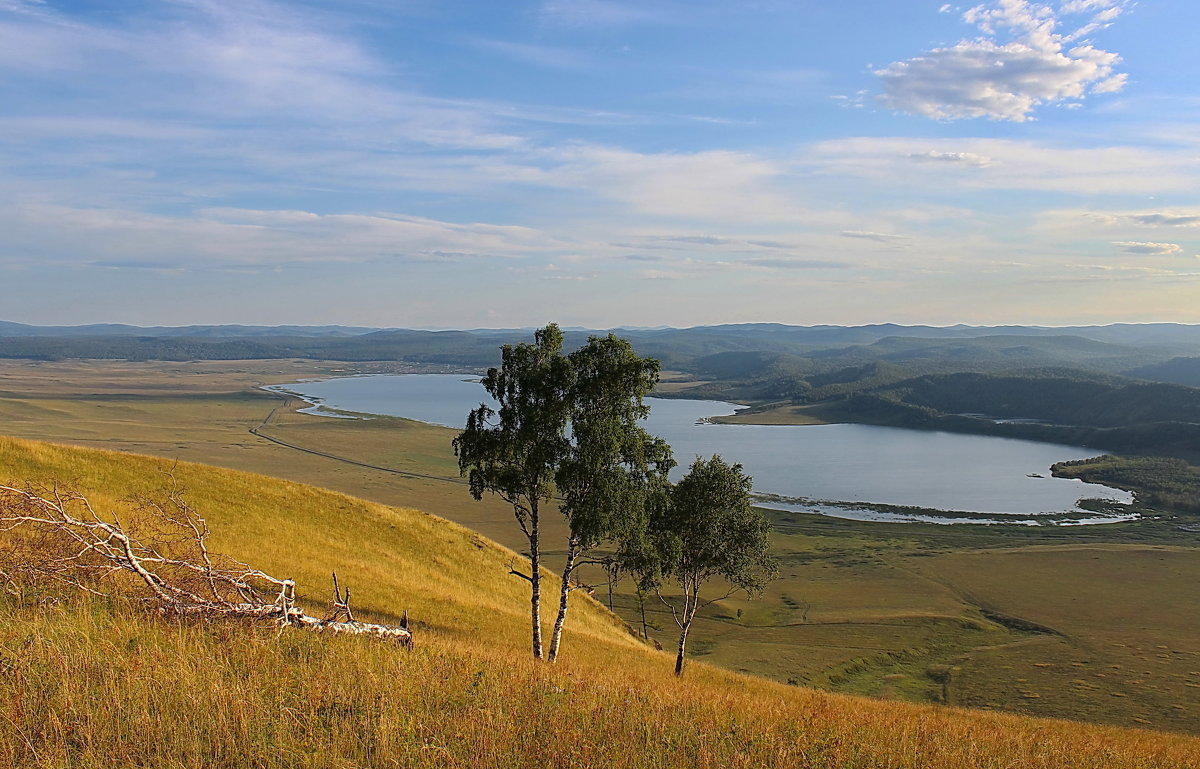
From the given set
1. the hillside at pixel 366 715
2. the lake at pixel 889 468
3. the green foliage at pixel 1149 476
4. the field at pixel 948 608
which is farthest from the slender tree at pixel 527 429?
→ the green foliage at pixel 1149 476

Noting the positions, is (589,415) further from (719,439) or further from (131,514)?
(719,439)

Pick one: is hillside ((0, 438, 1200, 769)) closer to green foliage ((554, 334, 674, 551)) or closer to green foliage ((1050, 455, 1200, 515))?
green foliage ((554, 334, 674, 551))

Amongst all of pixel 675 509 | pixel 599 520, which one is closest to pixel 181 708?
pixel 599 520

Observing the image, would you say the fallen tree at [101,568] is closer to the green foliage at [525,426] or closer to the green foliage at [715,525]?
the green foliage at [525,426]

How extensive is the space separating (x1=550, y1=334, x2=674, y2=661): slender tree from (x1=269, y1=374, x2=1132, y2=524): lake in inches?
3100

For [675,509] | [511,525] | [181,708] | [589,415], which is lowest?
[511,525]

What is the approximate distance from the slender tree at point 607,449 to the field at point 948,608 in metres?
21.3

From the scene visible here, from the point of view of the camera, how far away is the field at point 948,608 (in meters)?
38.7

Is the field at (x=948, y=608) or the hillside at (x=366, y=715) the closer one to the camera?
the hillside at (x=366, y=715)

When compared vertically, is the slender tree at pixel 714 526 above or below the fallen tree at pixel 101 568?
below

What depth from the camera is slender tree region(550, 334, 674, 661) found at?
19.0m

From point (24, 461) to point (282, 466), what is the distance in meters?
80.2

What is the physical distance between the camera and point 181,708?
6.64 metres

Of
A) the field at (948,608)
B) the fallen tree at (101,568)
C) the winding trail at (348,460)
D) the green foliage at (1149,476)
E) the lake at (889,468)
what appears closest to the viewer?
the fallen tree at (101,568)
